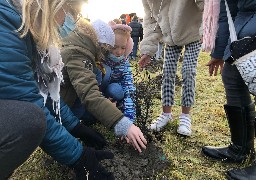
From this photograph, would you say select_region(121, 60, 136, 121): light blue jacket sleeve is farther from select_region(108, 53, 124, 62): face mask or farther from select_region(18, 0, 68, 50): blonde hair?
select_region(18, 0, 68, 50): blonde hair

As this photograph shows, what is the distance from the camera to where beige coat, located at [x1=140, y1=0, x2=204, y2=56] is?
121 inches

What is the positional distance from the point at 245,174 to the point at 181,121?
3.47 ft

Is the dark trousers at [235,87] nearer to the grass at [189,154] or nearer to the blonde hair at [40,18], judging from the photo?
the grass at [189,154]

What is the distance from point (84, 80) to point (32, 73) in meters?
0.61

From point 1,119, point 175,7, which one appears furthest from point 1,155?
point 175,7

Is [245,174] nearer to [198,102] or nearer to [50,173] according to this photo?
[50,173]

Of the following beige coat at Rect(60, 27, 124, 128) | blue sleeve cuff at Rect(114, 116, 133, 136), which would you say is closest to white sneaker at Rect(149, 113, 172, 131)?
beige coat at Rect(60, 27, 124, 128)

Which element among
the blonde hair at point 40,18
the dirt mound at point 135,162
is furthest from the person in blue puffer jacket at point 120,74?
the blonde hair at point 40,18

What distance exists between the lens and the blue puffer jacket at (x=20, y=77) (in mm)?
1599

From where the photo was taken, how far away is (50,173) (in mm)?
2354

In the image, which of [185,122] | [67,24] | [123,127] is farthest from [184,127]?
[67,24]

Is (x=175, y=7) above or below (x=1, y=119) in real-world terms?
above

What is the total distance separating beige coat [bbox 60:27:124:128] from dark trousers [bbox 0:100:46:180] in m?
0.55

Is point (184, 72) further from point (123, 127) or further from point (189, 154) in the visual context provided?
point (123, 127)
